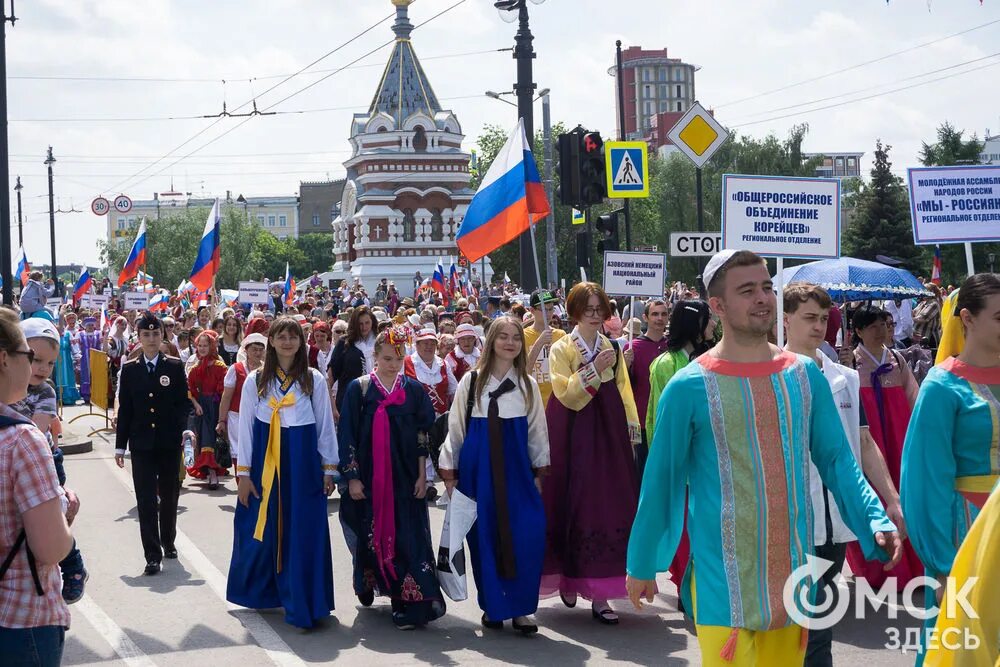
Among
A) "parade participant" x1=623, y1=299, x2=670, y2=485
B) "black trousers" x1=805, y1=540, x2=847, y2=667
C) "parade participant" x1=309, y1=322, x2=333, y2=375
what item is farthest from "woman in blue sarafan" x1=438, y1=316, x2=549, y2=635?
"parade participant" x1=309, y1=322, x2=333, y2=375

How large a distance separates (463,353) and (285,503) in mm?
6220

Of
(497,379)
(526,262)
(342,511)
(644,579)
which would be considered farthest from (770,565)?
(526,262)

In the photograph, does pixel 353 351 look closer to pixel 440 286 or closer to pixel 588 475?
pixel 588 475

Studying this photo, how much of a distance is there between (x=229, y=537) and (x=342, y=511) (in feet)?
9.93

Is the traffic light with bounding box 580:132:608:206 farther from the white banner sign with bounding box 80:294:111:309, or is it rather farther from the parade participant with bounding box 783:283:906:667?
the white banner sign with bounding box 80:294:111:309

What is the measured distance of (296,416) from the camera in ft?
25.9

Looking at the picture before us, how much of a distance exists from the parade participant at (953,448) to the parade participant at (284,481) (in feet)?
14.0

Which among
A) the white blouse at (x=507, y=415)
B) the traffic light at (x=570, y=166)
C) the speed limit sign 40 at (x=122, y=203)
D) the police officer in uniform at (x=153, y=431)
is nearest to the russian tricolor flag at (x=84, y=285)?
the traffic light at (x=570, y=166)

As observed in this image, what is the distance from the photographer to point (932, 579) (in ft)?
14.5

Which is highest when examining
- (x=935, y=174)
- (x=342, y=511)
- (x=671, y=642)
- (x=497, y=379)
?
(x=935, y=174)

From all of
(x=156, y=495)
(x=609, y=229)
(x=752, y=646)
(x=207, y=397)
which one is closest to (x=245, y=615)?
(x=156, y=495)

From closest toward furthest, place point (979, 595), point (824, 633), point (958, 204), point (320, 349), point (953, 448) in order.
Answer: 1. point (979, 595)
2. point (953, 448)
3. point (824, 633)
4. point (958, 204)
5. point (320, 349)

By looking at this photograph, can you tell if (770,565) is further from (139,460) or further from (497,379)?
(139,460)

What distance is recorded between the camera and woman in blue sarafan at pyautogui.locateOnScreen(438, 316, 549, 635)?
748 cm
